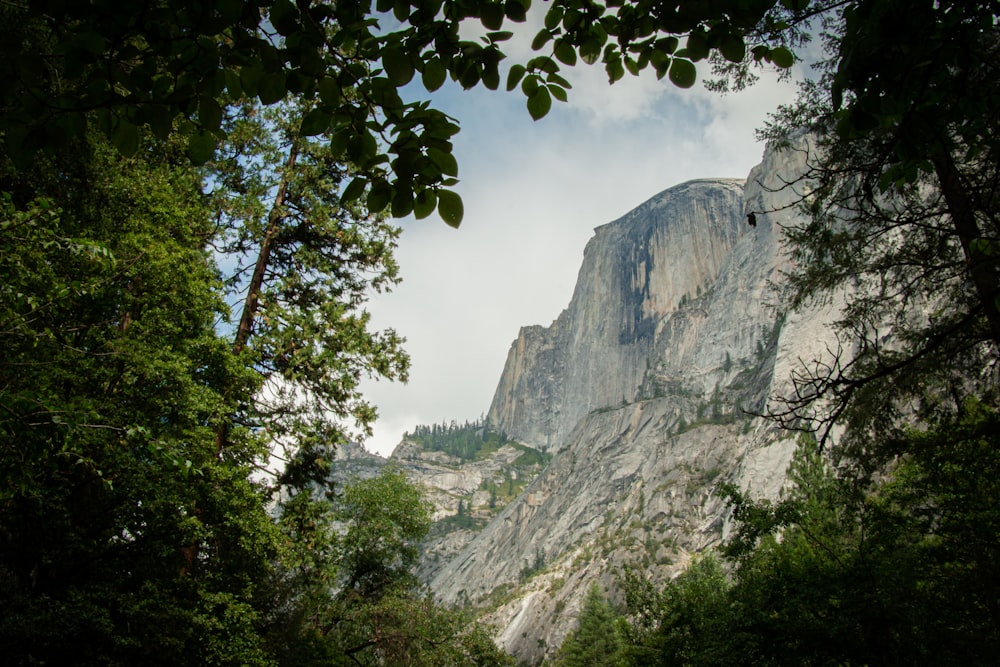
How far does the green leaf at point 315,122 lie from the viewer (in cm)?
191

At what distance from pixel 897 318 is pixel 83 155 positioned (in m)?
11.1

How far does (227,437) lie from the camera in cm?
865

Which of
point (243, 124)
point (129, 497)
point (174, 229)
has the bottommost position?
point (129, 497)

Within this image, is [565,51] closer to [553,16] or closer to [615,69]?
[553,16]

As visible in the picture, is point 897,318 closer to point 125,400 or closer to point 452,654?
point 125,400

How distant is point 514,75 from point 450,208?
64cm

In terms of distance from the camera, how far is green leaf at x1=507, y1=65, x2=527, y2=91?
2066 millimetres

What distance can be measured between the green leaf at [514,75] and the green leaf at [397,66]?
365mm

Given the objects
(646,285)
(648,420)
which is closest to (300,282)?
(648,420)

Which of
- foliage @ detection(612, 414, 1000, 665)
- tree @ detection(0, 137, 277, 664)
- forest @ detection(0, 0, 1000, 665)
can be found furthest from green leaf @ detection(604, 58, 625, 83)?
foliage @ detection(612, 414, 1000, 665)

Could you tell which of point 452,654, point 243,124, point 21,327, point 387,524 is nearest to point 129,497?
point 21,327

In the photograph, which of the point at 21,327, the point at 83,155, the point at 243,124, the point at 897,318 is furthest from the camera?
the point at 243,124

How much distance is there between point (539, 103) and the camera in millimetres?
2121

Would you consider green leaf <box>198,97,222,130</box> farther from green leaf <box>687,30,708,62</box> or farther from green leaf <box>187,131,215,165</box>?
green leaf <box>687,30,708,62</box>
